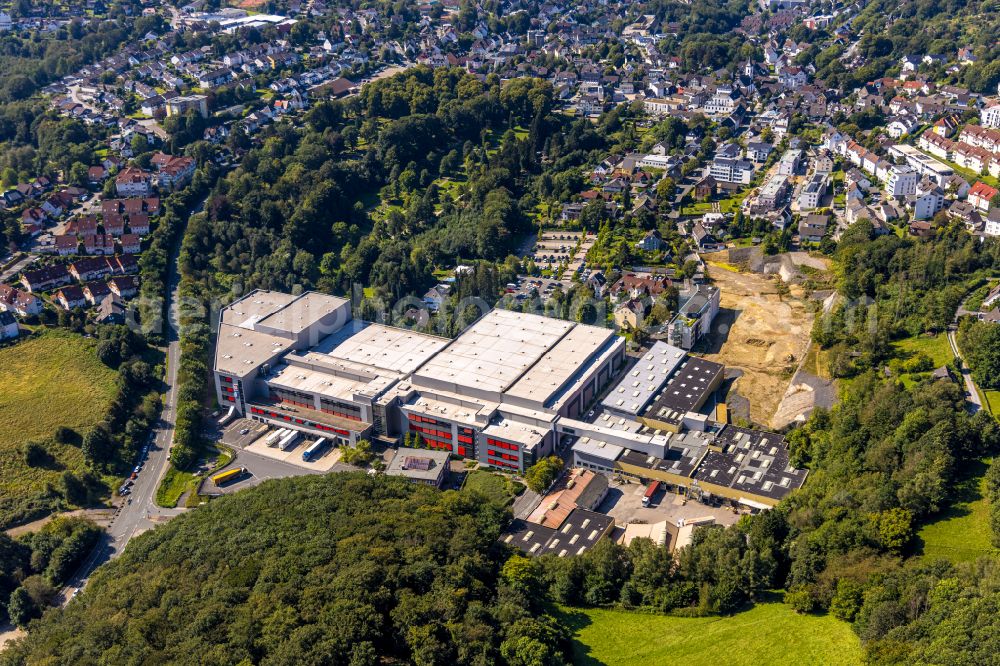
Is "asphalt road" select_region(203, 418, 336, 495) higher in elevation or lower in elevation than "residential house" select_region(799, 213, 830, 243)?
lower

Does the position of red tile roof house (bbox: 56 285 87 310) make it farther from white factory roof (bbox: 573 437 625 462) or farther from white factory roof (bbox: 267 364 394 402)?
white factory roof (bbox: 573 437 625 462)

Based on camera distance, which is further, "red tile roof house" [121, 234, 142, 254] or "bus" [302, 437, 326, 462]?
"red tile roof house" [121, 234, 142, 254]

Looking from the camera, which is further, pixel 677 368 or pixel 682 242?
pixel 682 242

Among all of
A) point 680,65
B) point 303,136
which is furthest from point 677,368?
point 680,65

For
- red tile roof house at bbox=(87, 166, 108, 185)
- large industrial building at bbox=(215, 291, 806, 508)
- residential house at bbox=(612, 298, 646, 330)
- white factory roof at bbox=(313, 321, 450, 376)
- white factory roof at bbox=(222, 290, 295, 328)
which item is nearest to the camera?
large industrial building at bbox=(215, 291, 806, 508)

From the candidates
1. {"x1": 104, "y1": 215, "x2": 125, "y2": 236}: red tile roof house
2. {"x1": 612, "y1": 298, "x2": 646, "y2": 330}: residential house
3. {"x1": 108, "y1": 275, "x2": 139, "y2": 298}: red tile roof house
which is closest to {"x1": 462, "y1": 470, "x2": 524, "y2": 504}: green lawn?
{"x1": 612, "y1": 298, "x2": 646, "y2": 330}: residential house

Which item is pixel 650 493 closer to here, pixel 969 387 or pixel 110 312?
pixel 969 387

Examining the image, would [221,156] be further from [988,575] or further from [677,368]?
[988,575]

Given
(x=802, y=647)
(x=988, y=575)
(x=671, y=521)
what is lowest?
(x=671, y=521)
